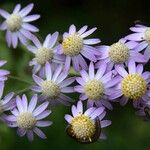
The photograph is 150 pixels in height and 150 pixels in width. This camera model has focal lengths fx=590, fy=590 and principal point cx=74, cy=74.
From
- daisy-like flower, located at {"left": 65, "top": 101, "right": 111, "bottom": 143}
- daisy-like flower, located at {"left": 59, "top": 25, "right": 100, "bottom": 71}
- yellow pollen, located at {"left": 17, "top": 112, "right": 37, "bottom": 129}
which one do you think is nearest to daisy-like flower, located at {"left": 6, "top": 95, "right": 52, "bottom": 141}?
yellow pollen, located at {"left": 17, "top": 112, "right": 37, "bottom": 129}

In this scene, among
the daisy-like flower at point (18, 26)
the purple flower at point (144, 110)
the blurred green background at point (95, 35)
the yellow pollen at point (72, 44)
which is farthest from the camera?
the blurred green background at point (95, 35)

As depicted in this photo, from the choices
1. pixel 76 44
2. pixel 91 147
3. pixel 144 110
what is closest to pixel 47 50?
pixel 76 44

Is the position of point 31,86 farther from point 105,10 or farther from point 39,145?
point 105,10

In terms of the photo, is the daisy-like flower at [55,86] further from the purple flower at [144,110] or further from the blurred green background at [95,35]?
the blurred green background at [95,35]

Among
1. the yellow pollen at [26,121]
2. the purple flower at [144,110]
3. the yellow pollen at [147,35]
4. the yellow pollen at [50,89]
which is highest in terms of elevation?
the yellow pollen at [147,35]

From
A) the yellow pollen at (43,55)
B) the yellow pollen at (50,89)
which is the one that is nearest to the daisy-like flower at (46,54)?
the yellow pollen at (43,55)

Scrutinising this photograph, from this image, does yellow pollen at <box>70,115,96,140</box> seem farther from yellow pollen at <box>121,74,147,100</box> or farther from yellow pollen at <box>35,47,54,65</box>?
yellow pollen at <box>35,47,54,65</box>
